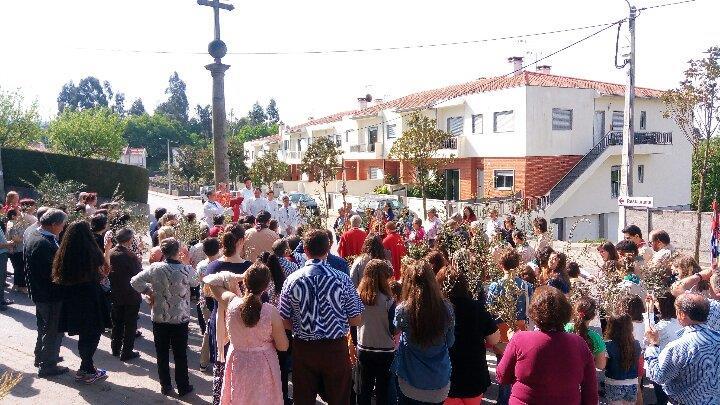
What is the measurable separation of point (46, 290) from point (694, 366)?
6.08m

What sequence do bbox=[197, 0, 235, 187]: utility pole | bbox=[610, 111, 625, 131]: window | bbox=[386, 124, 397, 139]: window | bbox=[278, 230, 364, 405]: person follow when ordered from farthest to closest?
1. bbox=[386, 124, 397, 139]: window
2. bbox=[610, 111, 625, 131]: window
3. bbox=[197, 0, 235, 187]: utility pole
4. bbox=[278, 230, 364, 405]: person

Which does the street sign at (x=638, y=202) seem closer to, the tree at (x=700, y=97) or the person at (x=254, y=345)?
the tree at (x=700, y=97)

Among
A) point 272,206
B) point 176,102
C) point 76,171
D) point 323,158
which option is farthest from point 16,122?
point 176,102

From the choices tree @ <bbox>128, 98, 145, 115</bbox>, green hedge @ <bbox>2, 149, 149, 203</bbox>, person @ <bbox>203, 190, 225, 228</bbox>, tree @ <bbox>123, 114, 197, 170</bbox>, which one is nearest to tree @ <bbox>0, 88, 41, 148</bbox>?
green hedge @ <bbox>2, 149, 149, 203</bbox>

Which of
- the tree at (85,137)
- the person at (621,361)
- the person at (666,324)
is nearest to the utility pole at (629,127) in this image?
the person at (666,324)

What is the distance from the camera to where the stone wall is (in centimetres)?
1568

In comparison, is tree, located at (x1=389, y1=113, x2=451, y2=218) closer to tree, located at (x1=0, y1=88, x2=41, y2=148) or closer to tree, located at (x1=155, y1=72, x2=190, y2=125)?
tree, located at (x1=0, y1=88, x2=41, y2=148)

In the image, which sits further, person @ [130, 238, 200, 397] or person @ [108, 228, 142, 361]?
person @ [108, 228, 142, 361]

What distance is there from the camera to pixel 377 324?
4.75m

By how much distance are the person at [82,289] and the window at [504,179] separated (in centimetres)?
2268

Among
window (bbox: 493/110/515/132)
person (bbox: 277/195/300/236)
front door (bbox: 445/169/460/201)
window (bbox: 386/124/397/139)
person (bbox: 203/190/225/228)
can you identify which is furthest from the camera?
window (bbox: 386/124/397/139)

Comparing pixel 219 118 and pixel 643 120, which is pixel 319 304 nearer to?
pixel 219 118

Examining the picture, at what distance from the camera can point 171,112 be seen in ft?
339

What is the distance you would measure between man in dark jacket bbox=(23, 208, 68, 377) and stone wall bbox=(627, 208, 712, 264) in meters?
15.4
